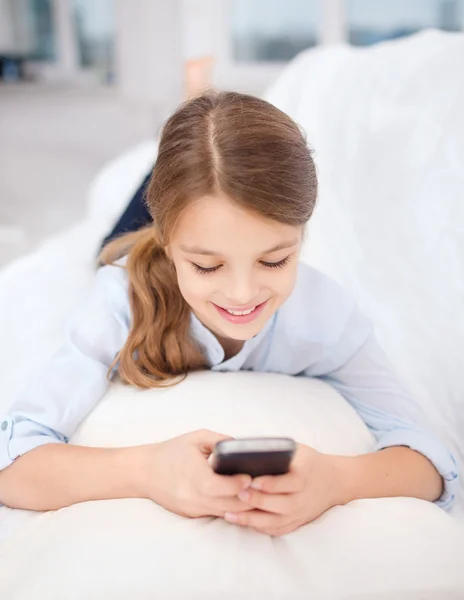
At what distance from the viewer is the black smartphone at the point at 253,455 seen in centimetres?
47

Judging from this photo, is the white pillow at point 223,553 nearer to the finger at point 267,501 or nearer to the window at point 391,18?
the finger at point 267,501

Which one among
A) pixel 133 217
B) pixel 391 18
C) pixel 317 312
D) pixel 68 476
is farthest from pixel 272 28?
pixel 68 476

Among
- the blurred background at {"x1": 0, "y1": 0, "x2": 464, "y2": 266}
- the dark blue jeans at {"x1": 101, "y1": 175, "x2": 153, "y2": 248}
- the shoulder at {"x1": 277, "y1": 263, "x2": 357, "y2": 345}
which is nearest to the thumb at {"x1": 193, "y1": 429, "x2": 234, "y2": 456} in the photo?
the shoulder at {"x1": 277, "y1": 263, "x2": 357, "y2": 345}

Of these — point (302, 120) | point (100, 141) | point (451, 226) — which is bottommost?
point (100, 141)

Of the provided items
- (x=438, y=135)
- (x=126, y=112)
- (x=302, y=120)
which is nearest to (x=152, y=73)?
(x=126, y=112)

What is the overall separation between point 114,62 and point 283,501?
2446 millimetres

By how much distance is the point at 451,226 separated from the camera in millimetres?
975

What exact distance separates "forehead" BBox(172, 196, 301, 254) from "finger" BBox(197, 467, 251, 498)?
189 mm

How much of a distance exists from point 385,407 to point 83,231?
1026 mm

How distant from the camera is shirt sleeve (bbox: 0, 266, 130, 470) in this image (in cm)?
69

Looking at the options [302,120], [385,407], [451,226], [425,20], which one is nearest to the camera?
[385,407]

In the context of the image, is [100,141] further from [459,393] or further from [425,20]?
[459,393]

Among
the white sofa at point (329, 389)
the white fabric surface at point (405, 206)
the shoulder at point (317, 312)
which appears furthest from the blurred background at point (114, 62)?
the shoulder at point (317, 312)

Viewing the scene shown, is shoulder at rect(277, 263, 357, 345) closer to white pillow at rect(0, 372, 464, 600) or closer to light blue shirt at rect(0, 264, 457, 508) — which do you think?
light blue shirt at rect(0, 264, 457, 508)
